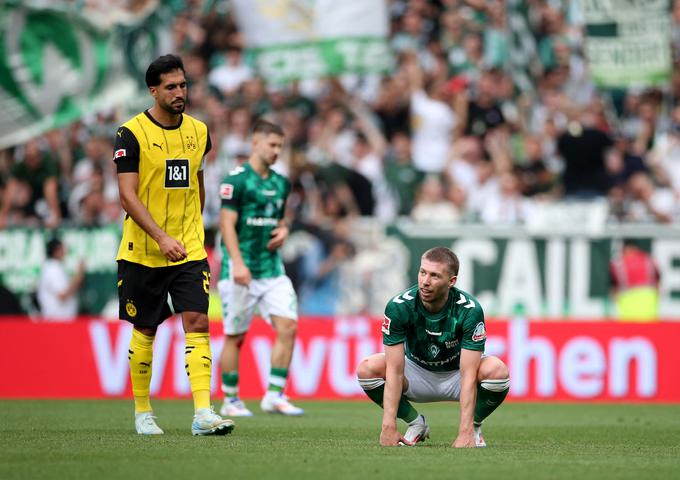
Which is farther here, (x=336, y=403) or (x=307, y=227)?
(x=307, y=227)

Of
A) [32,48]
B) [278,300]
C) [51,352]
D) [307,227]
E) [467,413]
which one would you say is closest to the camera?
[467,413]

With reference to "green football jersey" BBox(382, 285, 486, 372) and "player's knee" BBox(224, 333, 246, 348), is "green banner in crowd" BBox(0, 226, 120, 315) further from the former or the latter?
"green football jersey" BBox(382, 285, 486, 372)

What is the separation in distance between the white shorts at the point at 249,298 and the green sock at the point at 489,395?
3893 mm

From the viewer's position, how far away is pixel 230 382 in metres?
11.8

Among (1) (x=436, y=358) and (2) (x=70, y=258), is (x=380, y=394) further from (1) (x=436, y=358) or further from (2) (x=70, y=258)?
(2) (x=70, y=258)

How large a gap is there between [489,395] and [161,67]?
322 cm

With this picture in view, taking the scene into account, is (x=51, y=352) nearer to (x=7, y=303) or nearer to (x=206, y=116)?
(x=7, y=303)

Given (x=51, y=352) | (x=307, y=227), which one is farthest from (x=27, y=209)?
(x=307, y=227)

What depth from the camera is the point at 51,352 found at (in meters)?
15.7

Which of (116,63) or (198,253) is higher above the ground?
(116,63)

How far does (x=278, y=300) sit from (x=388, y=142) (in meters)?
7.34

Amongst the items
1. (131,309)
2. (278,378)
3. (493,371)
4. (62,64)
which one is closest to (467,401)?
(493,371)

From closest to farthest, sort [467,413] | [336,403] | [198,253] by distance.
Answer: [467,413] → [198,253] → [336,403]

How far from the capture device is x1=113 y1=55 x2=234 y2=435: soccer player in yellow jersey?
28.3ft
